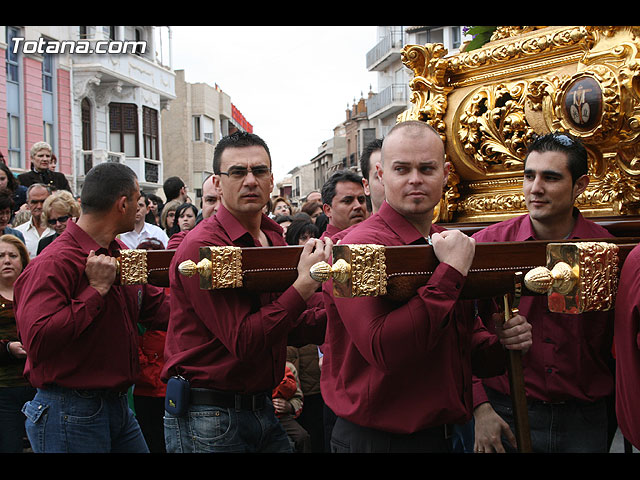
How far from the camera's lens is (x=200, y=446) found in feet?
8.78

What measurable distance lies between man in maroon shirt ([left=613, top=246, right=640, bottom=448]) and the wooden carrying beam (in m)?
0.04

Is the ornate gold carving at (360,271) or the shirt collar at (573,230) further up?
the shirt collar at (573,230)

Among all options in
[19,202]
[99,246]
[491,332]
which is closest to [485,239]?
[491,332]

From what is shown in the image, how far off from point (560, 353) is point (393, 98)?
3018 cm

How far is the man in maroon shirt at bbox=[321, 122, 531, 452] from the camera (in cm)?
189

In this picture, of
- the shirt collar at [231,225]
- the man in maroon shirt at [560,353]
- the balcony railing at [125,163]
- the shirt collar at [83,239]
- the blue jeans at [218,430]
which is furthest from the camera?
the balcony railing at [125,163]

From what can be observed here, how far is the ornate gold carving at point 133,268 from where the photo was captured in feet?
9.14

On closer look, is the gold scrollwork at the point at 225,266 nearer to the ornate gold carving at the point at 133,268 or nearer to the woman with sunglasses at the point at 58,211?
the ornate gold carving at the point at 133,268

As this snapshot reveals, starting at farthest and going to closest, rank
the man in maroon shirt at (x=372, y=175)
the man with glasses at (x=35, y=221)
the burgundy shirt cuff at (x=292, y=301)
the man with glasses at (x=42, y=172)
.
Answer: the man with glasses at (x=42, y=172) → the man with glasses at (x=35, y=221) → the man in maroon shirt at (x=372, y=175) → the burgundy shirt cuff at (x=292, y=301)

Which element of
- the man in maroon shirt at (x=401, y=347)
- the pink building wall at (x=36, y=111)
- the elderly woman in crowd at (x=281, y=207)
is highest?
the pink building wall at (x=36, y=111)

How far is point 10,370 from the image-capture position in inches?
154

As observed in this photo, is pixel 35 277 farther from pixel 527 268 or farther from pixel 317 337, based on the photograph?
pixel 527 268

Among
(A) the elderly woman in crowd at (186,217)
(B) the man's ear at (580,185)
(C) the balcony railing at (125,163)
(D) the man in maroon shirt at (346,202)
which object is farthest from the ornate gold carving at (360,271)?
(C) the balcony railing at (125,163)

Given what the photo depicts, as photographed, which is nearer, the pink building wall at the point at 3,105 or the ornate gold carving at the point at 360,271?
the ornate gold carving at the point at 360,271
